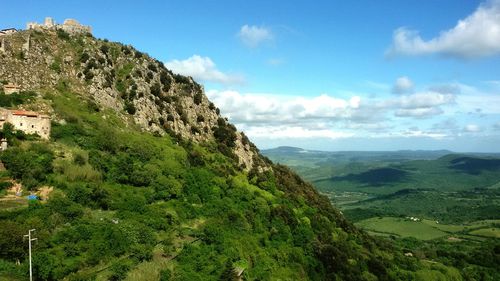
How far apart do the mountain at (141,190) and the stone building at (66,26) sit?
1.34m

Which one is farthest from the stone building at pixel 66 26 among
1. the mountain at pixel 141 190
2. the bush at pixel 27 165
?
the bush at pixel 27 165

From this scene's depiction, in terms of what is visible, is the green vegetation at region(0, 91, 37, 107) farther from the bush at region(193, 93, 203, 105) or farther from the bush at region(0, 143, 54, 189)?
the bush at region(193, 93, 203, 105)

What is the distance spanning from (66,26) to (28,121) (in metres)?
38.9

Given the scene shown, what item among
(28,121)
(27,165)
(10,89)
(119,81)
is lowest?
(27,165)

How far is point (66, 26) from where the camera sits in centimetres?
8612

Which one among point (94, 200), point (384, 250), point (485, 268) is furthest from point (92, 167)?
point (485, 268)

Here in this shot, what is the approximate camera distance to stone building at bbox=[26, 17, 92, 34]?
3290 inches

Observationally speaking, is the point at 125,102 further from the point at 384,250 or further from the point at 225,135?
the point at 384,250

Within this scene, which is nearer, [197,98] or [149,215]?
[149,215]

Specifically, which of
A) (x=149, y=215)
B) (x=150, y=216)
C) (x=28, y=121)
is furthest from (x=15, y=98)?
(x=150, y=216)

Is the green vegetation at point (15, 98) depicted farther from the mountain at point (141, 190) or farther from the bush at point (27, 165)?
the bush at point (27, 165)

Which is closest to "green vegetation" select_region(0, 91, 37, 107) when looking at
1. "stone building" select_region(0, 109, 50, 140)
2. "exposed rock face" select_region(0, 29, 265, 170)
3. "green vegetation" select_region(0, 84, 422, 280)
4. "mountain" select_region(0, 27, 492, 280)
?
"mountain" select_region(0, 27, 492, 280)

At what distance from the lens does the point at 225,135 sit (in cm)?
9550

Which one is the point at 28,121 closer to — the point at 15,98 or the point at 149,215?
the point at 15,98
